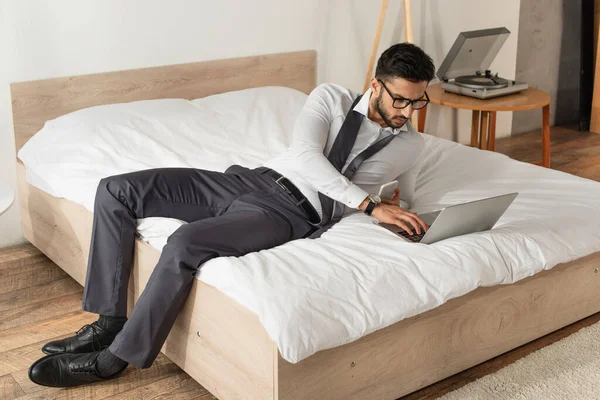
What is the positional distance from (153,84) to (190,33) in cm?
28

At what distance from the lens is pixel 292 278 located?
1.98 meters

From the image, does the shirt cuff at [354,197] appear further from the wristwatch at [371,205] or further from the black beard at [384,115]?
the black beard at [384,115]

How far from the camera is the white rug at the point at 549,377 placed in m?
2.16

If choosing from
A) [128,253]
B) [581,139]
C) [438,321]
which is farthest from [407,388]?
[581,139]

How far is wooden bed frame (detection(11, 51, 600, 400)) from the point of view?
6.34 feet

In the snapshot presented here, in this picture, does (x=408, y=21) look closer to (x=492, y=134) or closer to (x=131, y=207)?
(x=492, y=134)

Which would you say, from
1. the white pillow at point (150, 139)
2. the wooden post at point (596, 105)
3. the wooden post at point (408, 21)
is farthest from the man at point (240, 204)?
the wooden post at point (596, 105)

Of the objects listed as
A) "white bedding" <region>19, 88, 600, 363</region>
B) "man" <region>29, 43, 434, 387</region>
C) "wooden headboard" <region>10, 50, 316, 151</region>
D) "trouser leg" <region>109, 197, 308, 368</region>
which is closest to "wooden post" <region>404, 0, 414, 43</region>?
"wooden headboard" <region>10, 50, 316, 151</region>

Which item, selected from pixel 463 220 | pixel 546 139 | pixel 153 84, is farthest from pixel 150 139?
pixel 546 139

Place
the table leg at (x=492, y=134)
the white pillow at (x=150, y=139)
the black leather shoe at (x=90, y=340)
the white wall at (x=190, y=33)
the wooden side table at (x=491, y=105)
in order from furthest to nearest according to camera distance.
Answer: the table leg at (x=492, y=134) < the wooden side table at (x=491, y=105) < the white wall at (x=190, y=33) < the white pillow at (x=150, y=139) < the black leather shoe at (x=90, y=340)

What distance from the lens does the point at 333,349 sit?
76.0 inches

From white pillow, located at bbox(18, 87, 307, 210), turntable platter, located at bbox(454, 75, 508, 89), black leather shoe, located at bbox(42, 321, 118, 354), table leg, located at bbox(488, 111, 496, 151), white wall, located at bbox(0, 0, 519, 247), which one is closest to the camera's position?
black leather shoe, located at bbox(42, 321, 118, 354)

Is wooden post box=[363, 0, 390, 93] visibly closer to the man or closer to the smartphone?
the man

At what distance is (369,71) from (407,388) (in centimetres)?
211
